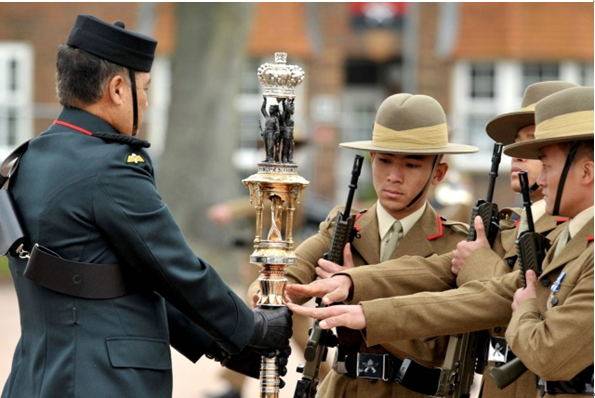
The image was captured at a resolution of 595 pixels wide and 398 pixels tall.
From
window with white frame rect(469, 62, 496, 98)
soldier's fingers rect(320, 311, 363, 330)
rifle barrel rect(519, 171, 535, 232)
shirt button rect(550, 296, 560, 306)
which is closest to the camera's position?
shirt button rect(550, 296, 560, 306)

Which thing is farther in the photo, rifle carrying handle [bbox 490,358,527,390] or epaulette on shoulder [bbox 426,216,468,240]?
epaulette on shoulder [bbox 426,216,468,240]

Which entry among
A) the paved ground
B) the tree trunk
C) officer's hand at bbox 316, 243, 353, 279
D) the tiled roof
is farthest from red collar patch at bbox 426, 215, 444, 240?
the tiled roof

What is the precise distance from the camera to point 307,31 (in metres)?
26.5

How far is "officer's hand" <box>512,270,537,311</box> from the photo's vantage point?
471 centimetres

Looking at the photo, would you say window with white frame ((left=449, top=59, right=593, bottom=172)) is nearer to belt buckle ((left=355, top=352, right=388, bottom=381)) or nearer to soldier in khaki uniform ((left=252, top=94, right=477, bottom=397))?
soldier in khaki uniform ((left=252, top=94, right=477, bottom=397))

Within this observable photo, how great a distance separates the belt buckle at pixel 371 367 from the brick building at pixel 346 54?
65.5 feet

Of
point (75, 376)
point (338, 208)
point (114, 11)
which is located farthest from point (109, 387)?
point (114, 11)

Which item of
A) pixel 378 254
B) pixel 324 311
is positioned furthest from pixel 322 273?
pixel 324 311

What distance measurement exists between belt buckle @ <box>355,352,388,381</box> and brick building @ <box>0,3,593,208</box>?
1996 cm

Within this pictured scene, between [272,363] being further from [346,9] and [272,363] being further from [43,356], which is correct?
[346,9]

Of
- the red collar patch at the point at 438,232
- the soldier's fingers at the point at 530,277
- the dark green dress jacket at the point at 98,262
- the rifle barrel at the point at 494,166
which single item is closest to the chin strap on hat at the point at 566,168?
the soldier's fingers at the point at 530,277

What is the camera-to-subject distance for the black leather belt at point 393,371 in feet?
18.1

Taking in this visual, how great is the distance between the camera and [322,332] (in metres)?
5.71

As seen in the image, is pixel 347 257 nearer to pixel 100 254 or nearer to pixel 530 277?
pixel 530 277
